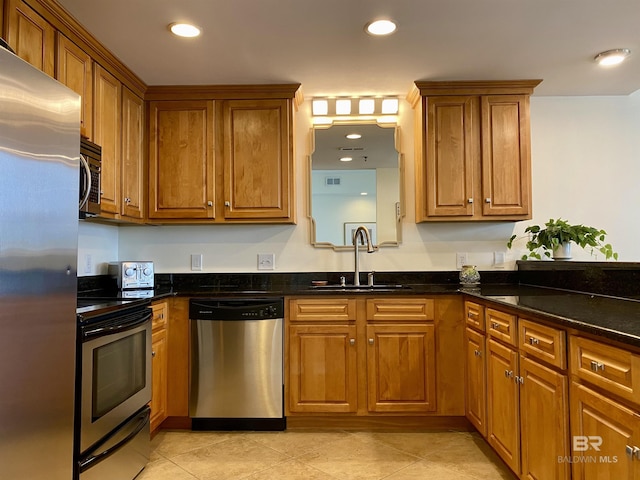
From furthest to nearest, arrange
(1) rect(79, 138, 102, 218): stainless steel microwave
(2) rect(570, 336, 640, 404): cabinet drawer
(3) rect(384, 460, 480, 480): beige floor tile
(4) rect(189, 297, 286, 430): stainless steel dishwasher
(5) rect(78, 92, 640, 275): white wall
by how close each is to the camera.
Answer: (5) rect(78, 92, 640, 275): white wall < (4) rect(189, 297, 286, 430): stainless steel dishwasher < (3) rect(384, 460, 480, 480): beige floor tile < (1) rect(79, 138, 102, 218): stainless steel microwave < (2) rect(570, 336, 640, 404): cabinet drawer

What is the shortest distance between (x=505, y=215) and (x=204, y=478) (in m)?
2.48

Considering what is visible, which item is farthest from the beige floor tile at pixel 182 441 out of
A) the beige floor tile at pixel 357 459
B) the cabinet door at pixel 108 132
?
the cabinet door at pixel 108 132

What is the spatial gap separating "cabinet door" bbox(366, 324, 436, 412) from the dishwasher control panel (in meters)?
0.64

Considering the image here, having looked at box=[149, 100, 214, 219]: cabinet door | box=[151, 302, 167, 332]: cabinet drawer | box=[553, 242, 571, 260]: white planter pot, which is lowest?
box=[151, 302, 167, 332]: cabinet drawer

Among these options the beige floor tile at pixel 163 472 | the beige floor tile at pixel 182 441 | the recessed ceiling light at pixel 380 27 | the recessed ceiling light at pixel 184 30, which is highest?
the recessed ceiling light at pixel 184 30

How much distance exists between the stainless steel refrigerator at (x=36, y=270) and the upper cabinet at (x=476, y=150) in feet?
7.38

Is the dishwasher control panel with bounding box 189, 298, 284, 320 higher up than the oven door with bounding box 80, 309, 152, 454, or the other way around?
the dishwasher control panel with bounding box 189, 298, 284, 320

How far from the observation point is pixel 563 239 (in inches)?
119

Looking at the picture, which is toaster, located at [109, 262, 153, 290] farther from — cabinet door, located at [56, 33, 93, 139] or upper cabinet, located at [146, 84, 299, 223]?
cabinet door, located at [56, 33, 93, 139]

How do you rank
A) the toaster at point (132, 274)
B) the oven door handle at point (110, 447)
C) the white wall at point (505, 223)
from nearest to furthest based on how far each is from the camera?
the oven door handle at point (110, 447) → the toaster at point (132, 274) → the white wall at point (505, 223)

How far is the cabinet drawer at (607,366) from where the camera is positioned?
120 centimetres

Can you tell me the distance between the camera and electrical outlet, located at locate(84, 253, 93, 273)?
9.38 ft

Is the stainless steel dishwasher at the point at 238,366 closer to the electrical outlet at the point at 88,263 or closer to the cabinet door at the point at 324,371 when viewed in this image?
the cabinet door at the point at 324,371

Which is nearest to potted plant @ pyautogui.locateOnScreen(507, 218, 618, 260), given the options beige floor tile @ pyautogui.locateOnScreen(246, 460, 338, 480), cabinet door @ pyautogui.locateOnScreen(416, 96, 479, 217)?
cabinet door @ pyautogui.locateOnScreen(416, 96, 479, 217)
